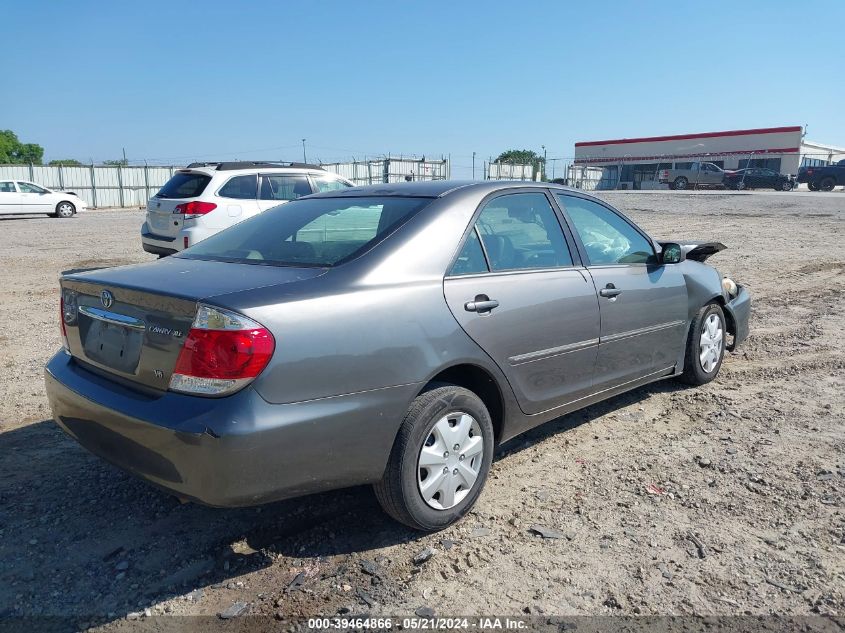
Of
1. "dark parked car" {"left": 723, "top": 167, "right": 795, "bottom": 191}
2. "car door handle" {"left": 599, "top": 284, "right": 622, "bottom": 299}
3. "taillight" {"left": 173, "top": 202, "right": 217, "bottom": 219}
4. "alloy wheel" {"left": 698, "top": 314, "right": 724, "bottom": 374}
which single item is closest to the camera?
"car door handle" {"left": 599, "top": 284, "right": 622, "bottom": 299}

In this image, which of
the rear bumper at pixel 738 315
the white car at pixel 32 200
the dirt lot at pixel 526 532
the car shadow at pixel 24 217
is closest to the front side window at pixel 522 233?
the dirt lot at pixel 526 532

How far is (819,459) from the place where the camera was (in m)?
4.03

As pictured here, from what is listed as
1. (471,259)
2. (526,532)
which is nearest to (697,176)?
(471,259)

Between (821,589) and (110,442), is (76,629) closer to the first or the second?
(110,442)

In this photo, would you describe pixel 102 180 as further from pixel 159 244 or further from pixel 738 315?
pixel 738 315

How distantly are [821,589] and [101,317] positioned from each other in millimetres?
3281

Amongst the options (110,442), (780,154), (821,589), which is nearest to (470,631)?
(821,589)

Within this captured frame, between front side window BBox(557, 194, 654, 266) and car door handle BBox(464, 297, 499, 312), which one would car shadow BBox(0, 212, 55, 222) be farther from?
car door handle BBox(464, 297, 499, 312)

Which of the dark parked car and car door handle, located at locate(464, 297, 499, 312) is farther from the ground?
the dark parked car

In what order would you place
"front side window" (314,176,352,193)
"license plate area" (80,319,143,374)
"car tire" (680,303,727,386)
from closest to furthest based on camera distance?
"license plate area" (80,319,143,374), "car tire" (680,303,727,386), "front side window" (314,176,352,193)

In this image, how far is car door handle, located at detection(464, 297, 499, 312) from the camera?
330 centimetres

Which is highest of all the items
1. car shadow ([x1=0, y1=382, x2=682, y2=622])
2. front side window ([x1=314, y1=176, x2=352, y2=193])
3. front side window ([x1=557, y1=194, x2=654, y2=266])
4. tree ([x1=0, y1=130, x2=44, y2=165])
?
tree ([x1=0, y1=130, x2=44, y2=165])

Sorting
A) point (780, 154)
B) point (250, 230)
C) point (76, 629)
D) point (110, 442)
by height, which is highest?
point (780, 154)

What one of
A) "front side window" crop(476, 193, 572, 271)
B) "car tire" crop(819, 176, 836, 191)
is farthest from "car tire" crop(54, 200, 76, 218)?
"car tire" crop(819, 176, 836, 191)
